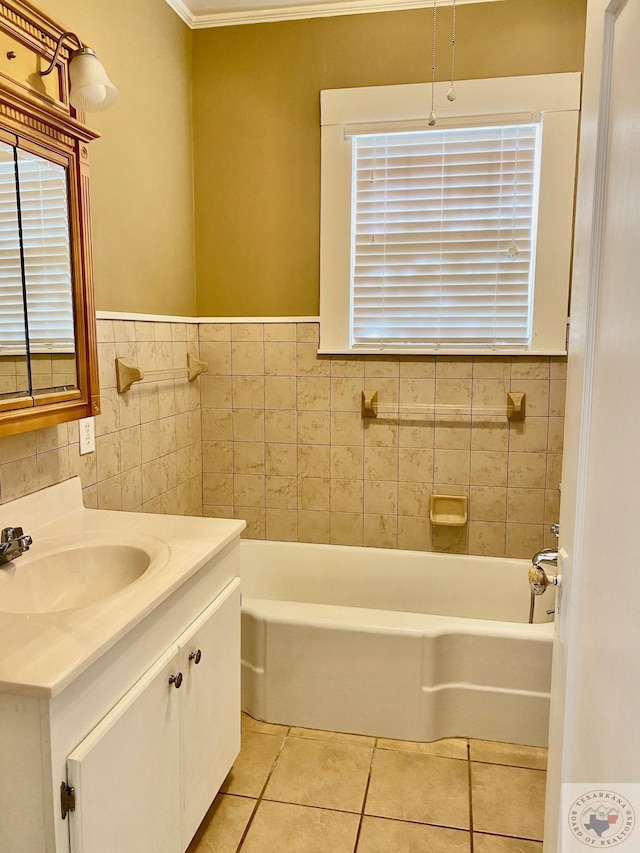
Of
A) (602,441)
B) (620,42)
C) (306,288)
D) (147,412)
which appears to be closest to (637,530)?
(602,441)

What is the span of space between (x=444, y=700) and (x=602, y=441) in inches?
67.4

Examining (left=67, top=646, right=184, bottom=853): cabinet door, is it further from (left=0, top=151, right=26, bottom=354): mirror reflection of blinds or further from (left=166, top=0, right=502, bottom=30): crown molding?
(left=166, top=0, right=502, bottom=30): crown molding

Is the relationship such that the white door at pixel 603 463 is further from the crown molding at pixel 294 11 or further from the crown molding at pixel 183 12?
the crown molding at pixel 183 12

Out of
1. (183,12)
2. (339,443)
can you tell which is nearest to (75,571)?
(339,443)

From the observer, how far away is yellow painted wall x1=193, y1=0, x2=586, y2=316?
8.50ft

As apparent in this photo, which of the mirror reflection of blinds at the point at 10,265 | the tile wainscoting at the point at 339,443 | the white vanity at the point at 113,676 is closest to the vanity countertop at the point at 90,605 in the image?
the white vanity at the point at 113,676

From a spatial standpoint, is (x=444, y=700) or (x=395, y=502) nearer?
(x=444, y=700)

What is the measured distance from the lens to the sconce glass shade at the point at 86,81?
160cm

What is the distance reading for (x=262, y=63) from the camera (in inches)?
110

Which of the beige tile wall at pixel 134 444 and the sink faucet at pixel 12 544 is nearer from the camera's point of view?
the sink faucet at pixel 12 544

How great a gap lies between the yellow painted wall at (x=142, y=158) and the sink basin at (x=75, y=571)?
913mm

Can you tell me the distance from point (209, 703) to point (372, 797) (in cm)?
69

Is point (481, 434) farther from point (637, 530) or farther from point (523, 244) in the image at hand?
point (637, 530)

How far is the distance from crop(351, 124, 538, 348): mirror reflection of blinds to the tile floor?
1.63m
